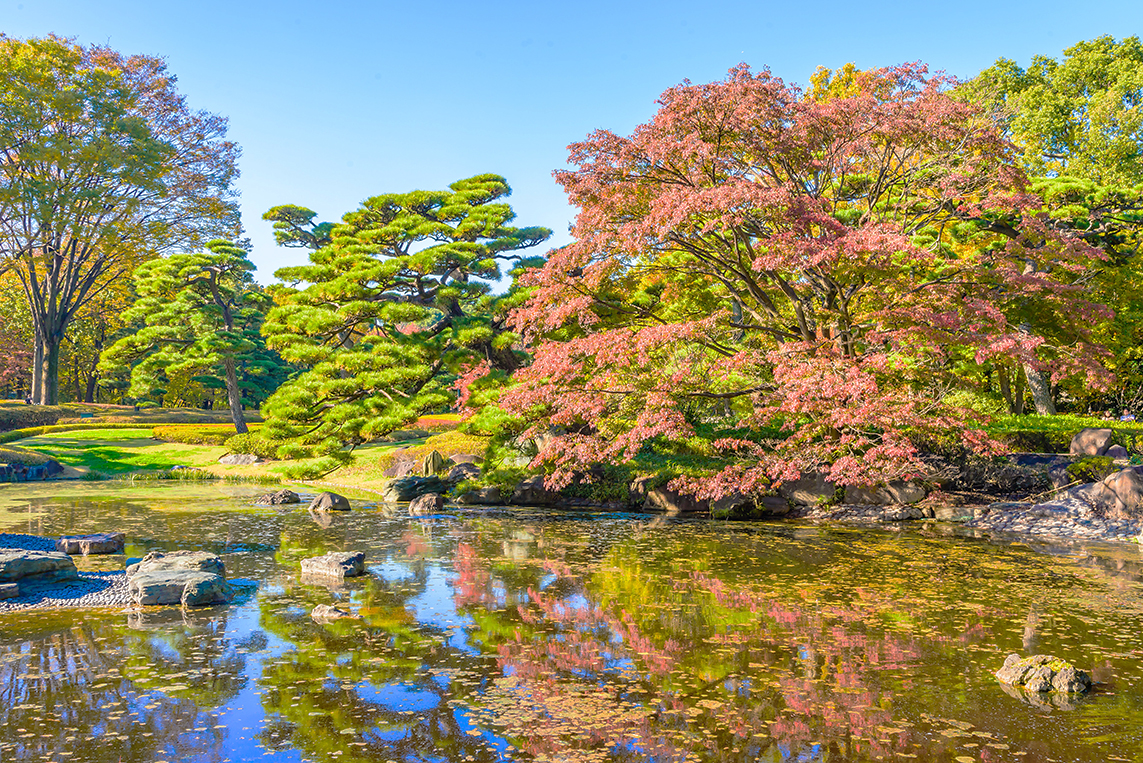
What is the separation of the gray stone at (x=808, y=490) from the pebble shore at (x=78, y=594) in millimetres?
10601

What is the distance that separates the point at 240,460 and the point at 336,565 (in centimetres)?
1568

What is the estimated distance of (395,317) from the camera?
1605 centimetres

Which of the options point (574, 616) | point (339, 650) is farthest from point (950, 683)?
point (339, 650)

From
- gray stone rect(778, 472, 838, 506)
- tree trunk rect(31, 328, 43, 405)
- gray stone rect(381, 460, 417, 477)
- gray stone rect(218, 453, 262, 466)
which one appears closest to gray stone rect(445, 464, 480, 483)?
gray stone rect(381, 460, 417, 477)

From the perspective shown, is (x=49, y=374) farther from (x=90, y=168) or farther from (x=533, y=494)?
(x=533, y=494)

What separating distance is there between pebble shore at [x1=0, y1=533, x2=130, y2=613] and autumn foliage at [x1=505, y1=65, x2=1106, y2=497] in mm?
7222

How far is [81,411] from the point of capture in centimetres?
2977

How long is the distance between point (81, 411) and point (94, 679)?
29705 millimetres

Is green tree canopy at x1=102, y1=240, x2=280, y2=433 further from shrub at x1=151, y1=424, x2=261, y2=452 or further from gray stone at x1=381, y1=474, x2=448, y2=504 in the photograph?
gray stone at x1=381, y1=474, x2=448, y2=504

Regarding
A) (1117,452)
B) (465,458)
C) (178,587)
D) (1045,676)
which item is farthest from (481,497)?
(1117,452)

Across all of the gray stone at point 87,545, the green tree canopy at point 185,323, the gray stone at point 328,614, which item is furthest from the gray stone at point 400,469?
the gray stone at point 328,614

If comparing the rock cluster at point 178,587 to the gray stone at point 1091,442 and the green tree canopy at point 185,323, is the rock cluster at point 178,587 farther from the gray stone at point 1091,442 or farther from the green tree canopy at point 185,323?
the green tree canopy at point 185,323

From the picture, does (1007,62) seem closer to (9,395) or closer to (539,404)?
(539,404)

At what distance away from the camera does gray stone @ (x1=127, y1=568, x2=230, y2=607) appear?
7.17m
